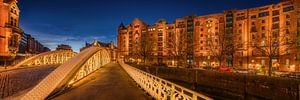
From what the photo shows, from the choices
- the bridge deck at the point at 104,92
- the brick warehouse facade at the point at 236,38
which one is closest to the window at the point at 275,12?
the brick warehouse facade at the point at 236,38

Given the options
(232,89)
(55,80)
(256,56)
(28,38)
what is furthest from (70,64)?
(28,38)

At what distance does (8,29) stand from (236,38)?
62.9 meters

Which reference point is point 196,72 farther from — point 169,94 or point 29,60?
point 29,60

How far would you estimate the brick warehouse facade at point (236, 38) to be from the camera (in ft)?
170

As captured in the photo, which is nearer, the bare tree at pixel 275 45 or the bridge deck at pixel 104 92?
the bridge deck at pixel 104 92

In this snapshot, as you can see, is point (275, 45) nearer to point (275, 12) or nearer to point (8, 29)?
point (275, 12)

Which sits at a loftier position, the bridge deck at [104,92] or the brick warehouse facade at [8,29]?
Result: the brick warehouse facade at [8,29]

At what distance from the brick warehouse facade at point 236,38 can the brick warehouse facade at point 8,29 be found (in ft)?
126

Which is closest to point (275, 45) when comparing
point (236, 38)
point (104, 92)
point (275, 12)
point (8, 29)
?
point (275, 12)

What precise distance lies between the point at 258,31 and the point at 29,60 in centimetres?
6438

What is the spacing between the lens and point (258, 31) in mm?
65688

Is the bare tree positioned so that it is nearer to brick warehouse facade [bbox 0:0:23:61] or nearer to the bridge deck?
the bridge deck

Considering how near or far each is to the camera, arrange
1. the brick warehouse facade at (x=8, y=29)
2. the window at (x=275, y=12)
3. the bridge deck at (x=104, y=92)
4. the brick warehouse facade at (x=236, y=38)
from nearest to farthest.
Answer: the bridge deck at (x=104, y=92), the brick warehouse facade at (x=8, y=29), the brick warehouse facade at (x=236, y=38), the window at (x=275, y=12)

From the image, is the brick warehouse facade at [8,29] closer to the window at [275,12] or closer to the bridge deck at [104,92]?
the bridge deck at [104,92]
